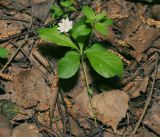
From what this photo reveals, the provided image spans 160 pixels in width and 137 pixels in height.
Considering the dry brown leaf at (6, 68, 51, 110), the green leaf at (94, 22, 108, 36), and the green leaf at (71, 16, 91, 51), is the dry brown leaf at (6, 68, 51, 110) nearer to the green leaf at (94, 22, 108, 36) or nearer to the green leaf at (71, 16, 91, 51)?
the green leaf at (71, 16, 91, 51)

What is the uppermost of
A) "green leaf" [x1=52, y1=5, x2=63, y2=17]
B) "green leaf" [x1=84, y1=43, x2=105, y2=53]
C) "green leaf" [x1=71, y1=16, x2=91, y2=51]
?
"green leaf" [x1=52, y1=5, x2=63, y2=17]

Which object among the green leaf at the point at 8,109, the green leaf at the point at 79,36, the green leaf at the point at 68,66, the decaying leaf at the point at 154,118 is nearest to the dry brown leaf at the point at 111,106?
the decaying leaf at the point at 154,118

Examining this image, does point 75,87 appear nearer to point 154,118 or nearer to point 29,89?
point 29,89

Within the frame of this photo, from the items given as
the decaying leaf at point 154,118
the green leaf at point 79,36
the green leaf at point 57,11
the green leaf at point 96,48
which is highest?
the green leaf at point 57,11

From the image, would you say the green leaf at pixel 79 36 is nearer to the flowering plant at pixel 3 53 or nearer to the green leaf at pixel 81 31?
the green leaf at pixel 81 31

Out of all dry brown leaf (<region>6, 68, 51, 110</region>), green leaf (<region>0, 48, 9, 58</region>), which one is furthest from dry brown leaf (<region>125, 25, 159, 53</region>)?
green leaf (<region>0, 48, 9, 58</region>)
